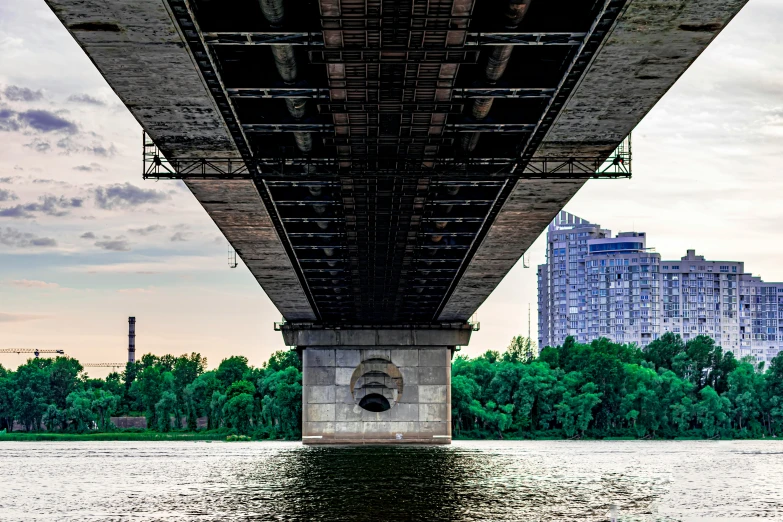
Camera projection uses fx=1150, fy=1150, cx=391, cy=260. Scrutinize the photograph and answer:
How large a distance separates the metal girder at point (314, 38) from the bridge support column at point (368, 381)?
68.2m

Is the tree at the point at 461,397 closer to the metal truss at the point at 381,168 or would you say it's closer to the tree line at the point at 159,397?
the tree line at the point at 159,397

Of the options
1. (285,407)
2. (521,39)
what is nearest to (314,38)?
(521,39)

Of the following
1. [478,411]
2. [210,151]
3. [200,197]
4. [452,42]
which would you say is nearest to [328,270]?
[200,197]

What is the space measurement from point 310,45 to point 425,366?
70.1 meters

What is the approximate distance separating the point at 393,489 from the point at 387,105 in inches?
733

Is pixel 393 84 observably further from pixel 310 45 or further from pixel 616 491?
pixel 616 491

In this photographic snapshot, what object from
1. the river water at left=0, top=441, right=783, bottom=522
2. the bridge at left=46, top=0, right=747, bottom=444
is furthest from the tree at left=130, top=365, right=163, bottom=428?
the bridge at left=46, top=0, right=747, bottom=444

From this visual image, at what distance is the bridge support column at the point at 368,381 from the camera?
96688 mm

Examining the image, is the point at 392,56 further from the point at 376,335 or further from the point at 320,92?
the point at 376,335

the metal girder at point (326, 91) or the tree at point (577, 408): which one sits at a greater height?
the metal girder at point (326, 91)

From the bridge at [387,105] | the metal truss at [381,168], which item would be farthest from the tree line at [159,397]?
the metal truss at [381,168]

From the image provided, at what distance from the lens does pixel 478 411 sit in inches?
5866

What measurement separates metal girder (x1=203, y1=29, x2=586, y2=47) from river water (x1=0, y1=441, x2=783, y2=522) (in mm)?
13603

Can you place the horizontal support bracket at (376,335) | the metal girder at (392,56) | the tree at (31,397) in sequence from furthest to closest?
1. the tree at (31,397)
2. the horizontal support bracket at (376,335)
3. the metal girder at (392,56)
